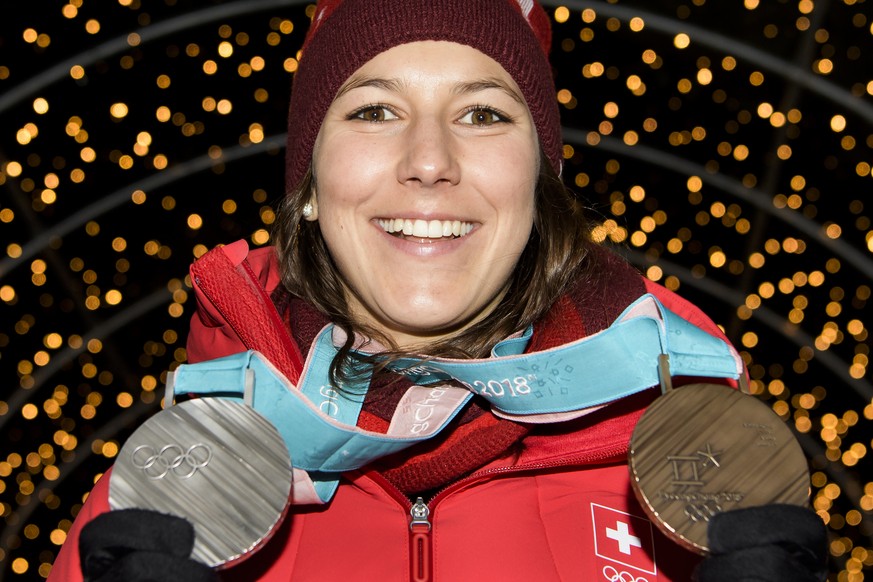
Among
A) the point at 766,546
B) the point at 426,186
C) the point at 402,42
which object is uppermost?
the point at 402,42

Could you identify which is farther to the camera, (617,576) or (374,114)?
(374,114)

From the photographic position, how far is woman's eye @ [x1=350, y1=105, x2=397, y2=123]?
82.4 inches

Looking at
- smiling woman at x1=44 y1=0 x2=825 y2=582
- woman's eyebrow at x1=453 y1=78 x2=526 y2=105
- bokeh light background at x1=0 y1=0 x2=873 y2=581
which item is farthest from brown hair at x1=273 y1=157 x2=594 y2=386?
bokeh light background at x1=0 y1=0 x2=873 y2=581

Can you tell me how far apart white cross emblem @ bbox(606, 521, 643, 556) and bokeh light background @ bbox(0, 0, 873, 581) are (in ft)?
8.24

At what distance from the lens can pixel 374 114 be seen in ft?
6.94

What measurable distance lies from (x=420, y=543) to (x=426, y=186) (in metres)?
0.78

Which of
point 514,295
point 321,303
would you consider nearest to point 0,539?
point 321,303

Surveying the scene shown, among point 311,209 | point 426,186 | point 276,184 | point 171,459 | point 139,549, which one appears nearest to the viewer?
point 139,549

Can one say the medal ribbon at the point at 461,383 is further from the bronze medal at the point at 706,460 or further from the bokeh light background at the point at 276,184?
the bokeh light background at the point at 276,184

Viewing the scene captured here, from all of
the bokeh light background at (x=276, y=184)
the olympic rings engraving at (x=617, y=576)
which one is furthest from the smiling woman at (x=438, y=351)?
the bokeh light background at (x=276, y=184)

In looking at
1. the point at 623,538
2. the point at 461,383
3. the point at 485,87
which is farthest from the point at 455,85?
the point at 623,538

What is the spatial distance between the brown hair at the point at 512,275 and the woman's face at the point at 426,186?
0.15m

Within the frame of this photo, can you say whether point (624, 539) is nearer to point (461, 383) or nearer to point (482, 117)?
point (461, 383)

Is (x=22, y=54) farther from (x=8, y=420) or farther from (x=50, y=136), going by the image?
(x=8, y=420)
